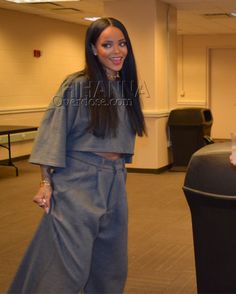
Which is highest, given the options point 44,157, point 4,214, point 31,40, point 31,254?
point 31,40

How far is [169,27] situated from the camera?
299 inches

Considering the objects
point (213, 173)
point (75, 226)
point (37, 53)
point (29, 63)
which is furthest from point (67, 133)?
point (37, 53)

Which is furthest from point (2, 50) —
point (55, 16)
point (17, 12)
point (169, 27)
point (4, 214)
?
point (4, 214)

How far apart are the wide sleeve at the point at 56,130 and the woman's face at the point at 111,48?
18cm

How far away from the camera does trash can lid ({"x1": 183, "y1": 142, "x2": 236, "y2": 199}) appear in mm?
2162

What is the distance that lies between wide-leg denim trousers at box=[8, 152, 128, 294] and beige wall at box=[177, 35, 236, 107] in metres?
10.1

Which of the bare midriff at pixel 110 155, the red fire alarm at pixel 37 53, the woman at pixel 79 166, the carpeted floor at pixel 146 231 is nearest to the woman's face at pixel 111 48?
the woman at pixel 79 166

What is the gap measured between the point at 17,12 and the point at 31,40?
606mm

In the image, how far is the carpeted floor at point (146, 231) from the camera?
3395mm

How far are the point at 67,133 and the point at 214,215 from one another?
77cm

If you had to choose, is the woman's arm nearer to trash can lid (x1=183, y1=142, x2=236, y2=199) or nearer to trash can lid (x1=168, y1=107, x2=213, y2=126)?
trash can lid (x1=183, y1=142, x2=236, y2=199)

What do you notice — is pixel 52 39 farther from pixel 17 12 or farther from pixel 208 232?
pixel 208 232

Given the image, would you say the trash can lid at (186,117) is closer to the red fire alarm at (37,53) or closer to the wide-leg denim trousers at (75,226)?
the red fire alarm at (37,53)

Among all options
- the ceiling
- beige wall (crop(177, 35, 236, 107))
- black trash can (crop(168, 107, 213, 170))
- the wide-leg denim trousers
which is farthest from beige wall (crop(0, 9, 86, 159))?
the wide-leg denim trousers
